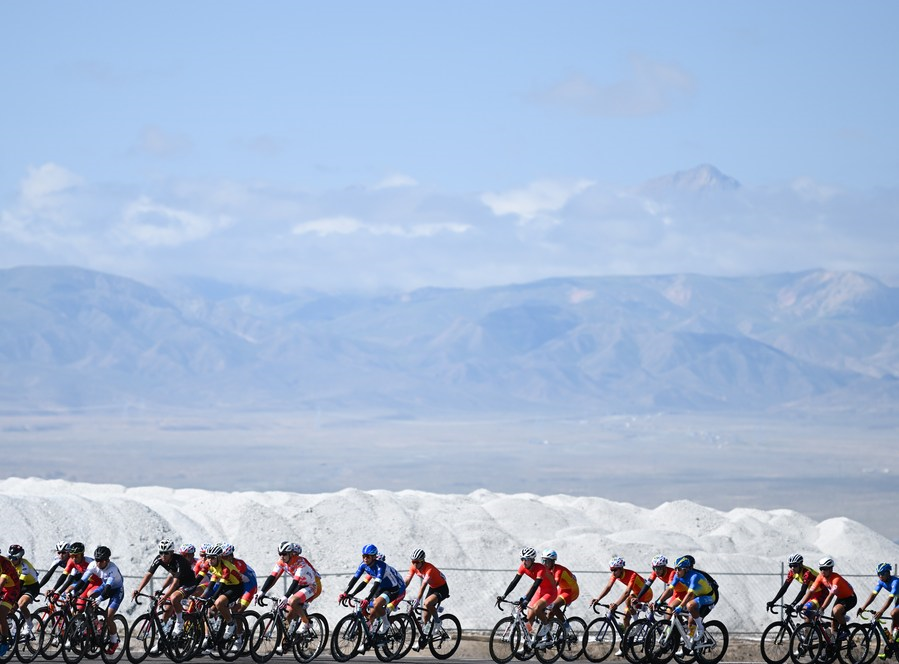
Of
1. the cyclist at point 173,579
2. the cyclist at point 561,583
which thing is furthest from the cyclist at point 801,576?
the cyclist at point 173,579

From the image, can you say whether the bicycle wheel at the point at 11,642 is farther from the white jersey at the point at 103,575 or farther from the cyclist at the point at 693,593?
the cyclist at the point at 693,593

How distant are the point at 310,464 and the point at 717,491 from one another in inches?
2380

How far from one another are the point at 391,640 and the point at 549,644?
8.79 ft

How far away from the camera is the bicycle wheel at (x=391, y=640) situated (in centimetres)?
2402

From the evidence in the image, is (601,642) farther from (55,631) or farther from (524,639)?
(55,631)

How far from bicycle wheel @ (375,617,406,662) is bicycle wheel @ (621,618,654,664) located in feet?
12.3

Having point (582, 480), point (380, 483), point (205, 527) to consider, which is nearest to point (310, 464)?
point (380, 483)

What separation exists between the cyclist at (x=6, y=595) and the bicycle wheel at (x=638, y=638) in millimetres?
10011

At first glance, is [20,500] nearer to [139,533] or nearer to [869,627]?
[139,533]

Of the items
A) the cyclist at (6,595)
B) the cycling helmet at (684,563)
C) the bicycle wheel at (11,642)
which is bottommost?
the bicycle wheel at (11,642)

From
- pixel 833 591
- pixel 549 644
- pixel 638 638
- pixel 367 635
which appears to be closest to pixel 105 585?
pixel 367 635

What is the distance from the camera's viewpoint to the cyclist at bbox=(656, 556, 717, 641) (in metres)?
23.6

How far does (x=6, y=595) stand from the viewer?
75.0ft

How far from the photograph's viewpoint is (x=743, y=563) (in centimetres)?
3959
